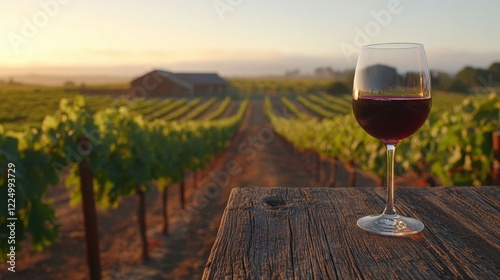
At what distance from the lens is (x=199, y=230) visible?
9258 mm

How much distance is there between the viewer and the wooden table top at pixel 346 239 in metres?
0.84

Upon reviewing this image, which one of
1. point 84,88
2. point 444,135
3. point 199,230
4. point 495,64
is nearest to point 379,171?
point 444,135

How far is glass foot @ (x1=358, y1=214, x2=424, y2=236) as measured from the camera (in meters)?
1.05

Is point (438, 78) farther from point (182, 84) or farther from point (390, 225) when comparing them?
point (182, 84)

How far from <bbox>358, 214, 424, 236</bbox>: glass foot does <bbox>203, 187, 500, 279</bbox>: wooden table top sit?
0.6 inches

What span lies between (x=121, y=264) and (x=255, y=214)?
665 cm

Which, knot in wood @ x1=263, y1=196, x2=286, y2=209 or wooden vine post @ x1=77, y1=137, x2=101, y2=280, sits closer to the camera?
knot in wood @ x1=263, y1=196, x2=286, y2=209

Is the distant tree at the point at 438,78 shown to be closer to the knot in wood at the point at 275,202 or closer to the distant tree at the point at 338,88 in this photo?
the knot in wood at the point at 275,202

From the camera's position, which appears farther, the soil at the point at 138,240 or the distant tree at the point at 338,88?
the distant tree at the point at 338,88

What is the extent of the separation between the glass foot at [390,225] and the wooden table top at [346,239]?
0.05 feet

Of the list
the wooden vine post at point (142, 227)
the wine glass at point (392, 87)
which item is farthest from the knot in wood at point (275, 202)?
the wooden vine post at point (142, 227)

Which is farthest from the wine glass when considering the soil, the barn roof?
the barn roof

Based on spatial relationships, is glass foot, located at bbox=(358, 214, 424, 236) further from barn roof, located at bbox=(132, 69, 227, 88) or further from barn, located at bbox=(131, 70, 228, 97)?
barn roof, located at bbox=(132, 69, 227, 88)

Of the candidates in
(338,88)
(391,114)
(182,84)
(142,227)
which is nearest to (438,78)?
(391,114)
